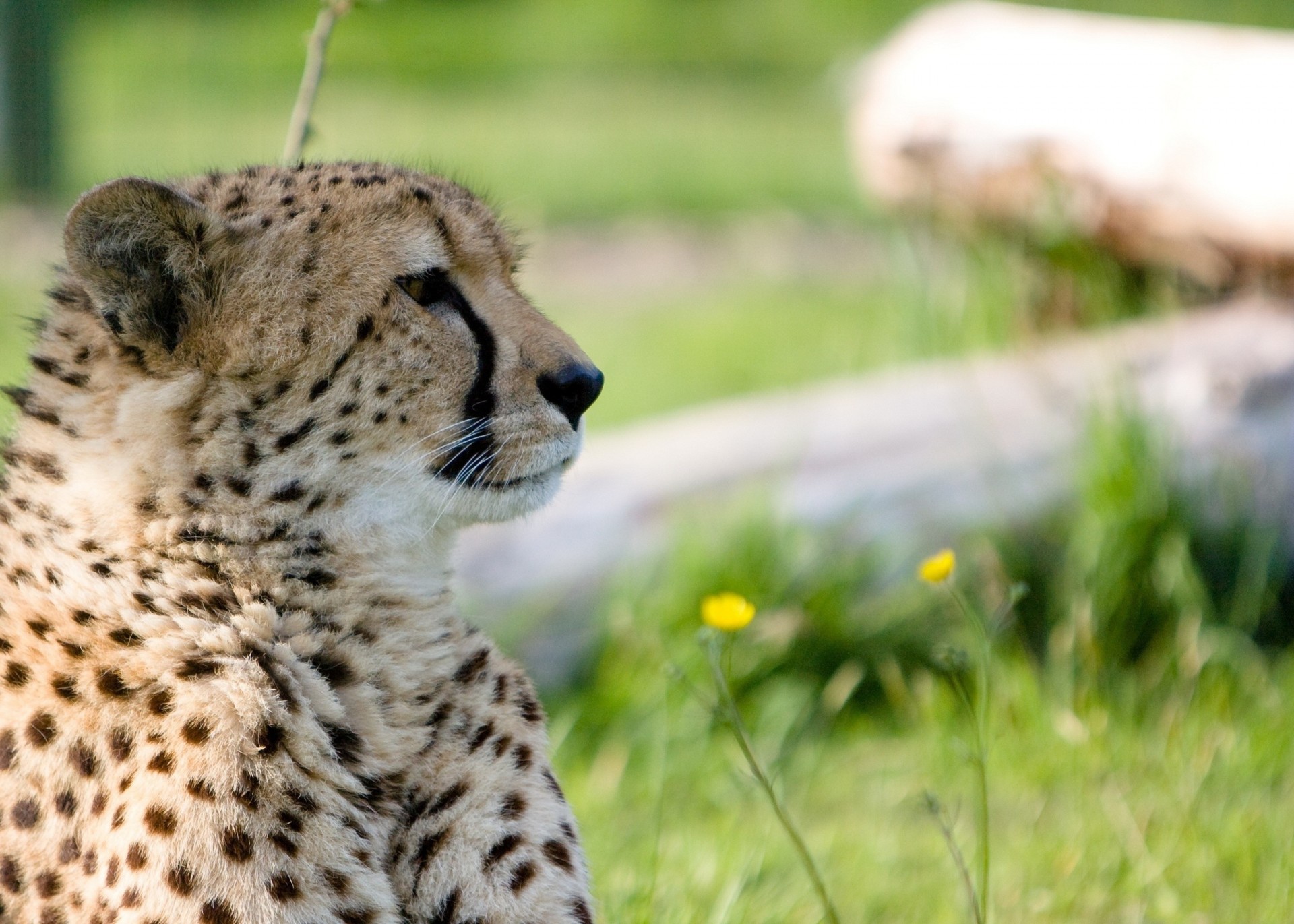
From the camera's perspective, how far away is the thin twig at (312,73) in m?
1.89

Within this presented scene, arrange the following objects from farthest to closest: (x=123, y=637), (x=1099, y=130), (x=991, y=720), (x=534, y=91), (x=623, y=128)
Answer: (x=534, y=91) < (x=623, y=128) < (x=1099, y=130) < (x=991, y=720) < (x=123, y=637)

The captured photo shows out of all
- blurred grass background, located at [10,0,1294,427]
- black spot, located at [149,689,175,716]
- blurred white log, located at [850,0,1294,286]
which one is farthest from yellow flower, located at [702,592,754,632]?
blurred grass background, located at [10,0,1294,427]

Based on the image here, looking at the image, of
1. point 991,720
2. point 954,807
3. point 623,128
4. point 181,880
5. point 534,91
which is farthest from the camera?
point 534,91

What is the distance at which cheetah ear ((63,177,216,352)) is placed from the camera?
140cm

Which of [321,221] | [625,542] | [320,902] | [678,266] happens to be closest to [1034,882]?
[625,542]

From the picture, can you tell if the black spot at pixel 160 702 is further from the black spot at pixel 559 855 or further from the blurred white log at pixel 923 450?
the blurred white log at pixel 923 450

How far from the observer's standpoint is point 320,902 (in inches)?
52.5

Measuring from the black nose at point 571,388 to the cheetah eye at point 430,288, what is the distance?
0.44 feet

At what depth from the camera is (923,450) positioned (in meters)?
3.21

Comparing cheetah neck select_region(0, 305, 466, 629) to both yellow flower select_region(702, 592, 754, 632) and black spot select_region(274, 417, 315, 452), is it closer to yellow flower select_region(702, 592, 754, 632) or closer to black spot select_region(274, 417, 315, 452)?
black spot select_region(274, 417, 315, 452)

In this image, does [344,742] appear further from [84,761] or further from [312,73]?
[312,73]

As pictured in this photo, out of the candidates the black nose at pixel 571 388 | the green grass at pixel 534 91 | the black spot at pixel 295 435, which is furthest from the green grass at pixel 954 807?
the green grass at pixel 534 91

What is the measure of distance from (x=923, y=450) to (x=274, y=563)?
6.55 ft

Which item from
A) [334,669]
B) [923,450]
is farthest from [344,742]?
[923,450]
